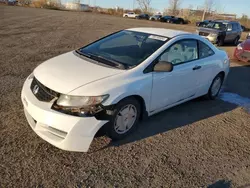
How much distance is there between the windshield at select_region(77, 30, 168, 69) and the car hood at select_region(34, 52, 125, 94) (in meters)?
0.25

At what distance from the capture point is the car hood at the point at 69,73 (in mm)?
2981

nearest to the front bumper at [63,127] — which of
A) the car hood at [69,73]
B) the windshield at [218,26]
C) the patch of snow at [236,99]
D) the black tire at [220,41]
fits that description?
the car hood at [69,73]

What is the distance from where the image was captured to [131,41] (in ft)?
13.7

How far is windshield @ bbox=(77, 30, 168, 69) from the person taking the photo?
365cm

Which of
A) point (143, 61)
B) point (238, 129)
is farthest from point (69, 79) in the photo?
point (238, 129)

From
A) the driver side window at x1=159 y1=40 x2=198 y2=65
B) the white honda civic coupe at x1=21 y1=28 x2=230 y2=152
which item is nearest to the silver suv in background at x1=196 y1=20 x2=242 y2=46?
the white honda civic coupe at x1=21 y1=28 x2=230 y2=152

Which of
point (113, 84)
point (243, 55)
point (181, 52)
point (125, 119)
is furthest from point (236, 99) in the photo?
point (243, 55)

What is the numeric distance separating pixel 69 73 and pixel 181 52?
200 centimetres

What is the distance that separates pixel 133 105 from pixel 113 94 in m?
0.46

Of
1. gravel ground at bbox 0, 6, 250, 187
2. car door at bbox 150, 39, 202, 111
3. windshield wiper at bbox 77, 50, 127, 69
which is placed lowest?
gravel ground at bbox 0, 6, 250, 187

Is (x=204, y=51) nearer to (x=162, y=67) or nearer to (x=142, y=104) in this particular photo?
(x=162, y=67)

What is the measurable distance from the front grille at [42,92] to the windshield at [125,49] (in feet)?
3.10

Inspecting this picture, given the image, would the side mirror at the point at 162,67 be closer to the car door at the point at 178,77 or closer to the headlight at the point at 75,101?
the car door at the point at 178,77

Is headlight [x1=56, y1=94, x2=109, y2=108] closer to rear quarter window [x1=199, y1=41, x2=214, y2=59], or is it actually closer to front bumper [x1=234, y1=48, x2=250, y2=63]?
rear quarter window [x1=199, y1=41, x2=214, y2=59]
